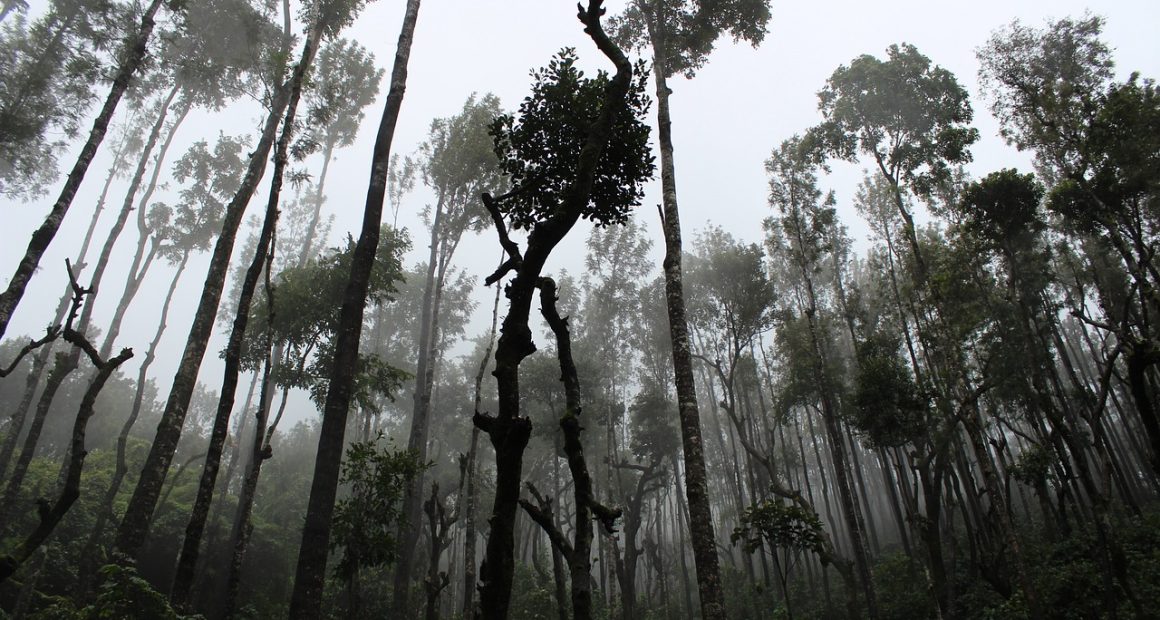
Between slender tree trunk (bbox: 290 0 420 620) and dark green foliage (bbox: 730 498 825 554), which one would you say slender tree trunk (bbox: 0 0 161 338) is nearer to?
slender tree trunk (bbox: 290 0 420 620)

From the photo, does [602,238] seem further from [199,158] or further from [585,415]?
[199,158]

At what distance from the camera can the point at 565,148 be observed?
19.8 feet

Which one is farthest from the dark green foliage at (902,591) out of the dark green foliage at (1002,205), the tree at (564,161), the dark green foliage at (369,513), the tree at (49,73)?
the tree at (49,73)

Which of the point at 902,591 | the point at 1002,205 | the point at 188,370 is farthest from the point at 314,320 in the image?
the point at 1002,205

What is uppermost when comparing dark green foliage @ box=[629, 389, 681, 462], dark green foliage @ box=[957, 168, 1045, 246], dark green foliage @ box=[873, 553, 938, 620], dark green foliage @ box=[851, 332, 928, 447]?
dark green foliage @ box=[957, 168, 1045, 246]

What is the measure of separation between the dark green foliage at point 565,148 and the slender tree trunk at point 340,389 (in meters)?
3.88

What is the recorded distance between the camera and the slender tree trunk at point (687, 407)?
7.91 metres

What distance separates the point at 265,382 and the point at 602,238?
943 inches

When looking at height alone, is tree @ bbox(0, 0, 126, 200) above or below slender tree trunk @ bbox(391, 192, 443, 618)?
above

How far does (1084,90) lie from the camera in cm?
1622

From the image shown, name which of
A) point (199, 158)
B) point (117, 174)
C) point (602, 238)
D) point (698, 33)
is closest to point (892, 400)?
point (698, 33)

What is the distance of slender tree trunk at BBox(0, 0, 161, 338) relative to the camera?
888cm

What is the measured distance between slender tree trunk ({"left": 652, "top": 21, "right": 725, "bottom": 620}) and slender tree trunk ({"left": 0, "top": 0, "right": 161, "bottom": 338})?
36.8 ft

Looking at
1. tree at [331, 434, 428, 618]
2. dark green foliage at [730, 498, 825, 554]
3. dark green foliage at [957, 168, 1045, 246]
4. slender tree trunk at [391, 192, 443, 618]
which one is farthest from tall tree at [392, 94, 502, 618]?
dark green foliage at [957, 168, 1045, 246]
